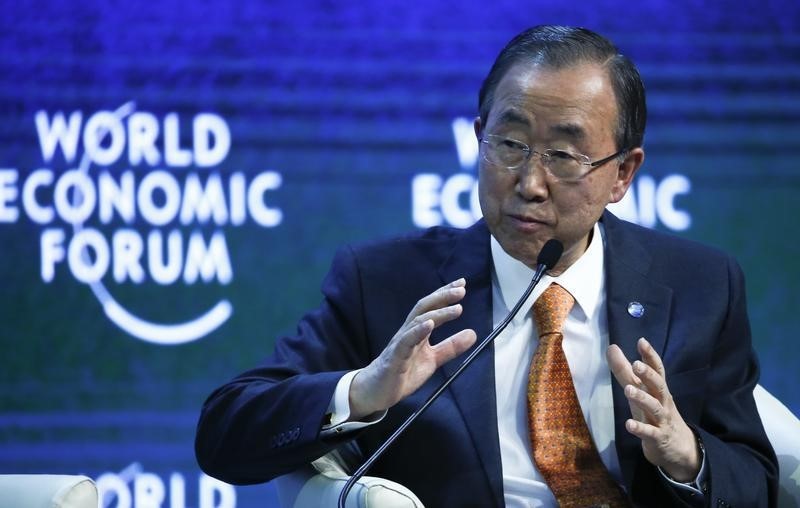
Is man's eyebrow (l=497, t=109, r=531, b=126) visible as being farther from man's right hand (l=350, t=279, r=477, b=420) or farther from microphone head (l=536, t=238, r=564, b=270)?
man's right hand (l=350, t=279, r=477, b=420)

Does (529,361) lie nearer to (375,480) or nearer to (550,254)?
(550,254)

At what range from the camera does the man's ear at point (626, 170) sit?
7.81 ft

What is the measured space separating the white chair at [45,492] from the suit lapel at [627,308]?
3.17ft

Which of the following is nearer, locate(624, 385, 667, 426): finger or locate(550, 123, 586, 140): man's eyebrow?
locate(624, 385, 667, 426): finger

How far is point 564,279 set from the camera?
237 centimetres

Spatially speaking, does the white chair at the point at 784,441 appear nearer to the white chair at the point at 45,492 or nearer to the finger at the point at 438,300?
the finger at the point at 438,300

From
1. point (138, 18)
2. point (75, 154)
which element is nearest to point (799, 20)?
point (138, 18)

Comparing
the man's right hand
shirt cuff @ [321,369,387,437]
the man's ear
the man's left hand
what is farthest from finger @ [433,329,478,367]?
the man's ear

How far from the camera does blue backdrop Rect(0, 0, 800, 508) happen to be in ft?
11.0

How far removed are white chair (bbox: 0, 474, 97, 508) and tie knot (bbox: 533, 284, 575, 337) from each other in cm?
90

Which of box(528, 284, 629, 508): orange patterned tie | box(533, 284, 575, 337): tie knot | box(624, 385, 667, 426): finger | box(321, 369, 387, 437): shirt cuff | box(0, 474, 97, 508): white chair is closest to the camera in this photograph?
box(0, 474, 97, 508): white chair

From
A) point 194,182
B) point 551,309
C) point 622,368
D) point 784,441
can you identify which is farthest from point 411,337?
point 194,182

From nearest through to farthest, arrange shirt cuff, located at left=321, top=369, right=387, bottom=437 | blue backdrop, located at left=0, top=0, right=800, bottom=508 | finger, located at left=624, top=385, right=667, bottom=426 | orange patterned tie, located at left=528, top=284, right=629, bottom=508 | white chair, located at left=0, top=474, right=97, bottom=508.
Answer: white chair, located at left=0, top=474, right=97, bottom=508, finger, located at left=624, top=385, right=667, bottom=426, shirt cuff, located at left=321, top=369, right=387, bottom=437, orange patterned tie, located at left=528, top=284, right=629, bottom=508, blue backdrop, located at left=0, top=0, right=800, bottom=508

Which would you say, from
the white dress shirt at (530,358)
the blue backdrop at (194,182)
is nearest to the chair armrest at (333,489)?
the white dress shirt at (530,358)
